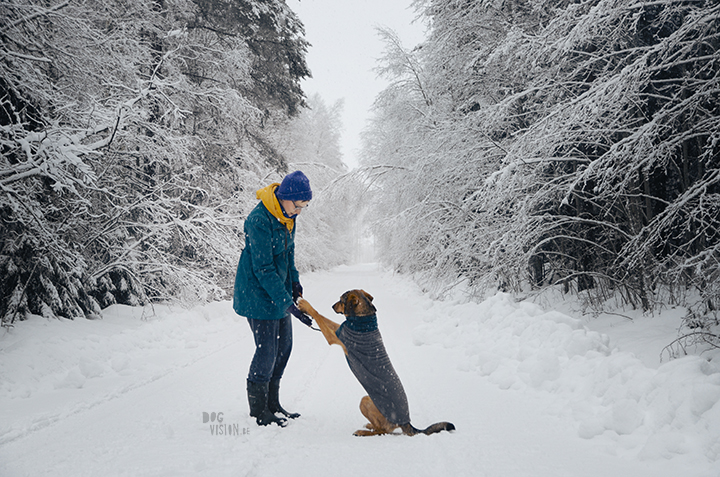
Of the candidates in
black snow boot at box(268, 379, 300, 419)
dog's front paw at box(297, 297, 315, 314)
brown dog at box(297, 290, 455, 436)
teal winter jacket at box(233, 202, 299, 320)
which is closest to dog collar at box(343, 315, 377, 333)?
brown dog at box(297, 290, 455, 436)

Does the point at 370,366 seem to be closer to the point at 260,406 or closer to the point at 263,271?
the point at 260,406

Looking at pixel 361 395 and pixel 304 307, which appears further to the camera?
pixel 361 395

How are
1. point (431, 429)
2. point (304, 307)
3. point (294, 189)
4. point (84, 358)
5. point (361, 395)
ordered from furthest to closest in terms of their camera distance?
point (84, 358), point (361, 395), point (294, 189), point (304, 307), point (431, 429)

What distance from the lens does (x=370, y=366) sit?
9.14 feet

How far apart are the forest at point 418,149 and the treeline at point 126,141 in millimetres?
44

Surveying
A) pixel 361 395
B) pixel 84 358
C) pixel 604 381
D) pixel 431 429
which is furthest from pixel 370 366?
pixel 84 358

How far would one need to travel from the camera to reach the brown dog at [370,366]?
2.74 meters

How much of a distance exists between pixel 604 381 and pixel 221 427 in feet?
10.4

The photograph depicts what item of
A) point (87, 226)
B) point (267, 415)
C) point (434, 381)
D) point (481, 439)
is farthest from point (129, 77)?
point (481, 439)

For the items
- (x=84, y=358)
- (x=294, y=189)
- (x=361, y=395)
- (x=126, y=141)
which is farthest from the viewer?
(x=126, y=141)

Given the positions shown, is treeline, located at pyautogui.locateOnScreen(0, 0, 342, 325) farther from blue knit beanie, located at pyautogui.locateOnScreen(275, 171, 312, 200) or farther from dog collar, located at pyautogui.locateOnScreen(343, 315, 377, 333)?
dog collar, located at pyautogui.locateOnScreen(343, 315, 377, 333)

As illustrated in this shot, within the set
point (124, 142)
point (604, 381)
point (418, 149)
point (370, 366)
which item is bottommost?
point (604, 381)

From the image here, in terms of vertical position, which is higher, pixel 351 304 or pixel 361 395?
pixel 351 304

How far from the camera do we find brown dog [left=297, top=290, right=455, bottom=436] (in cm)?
274
